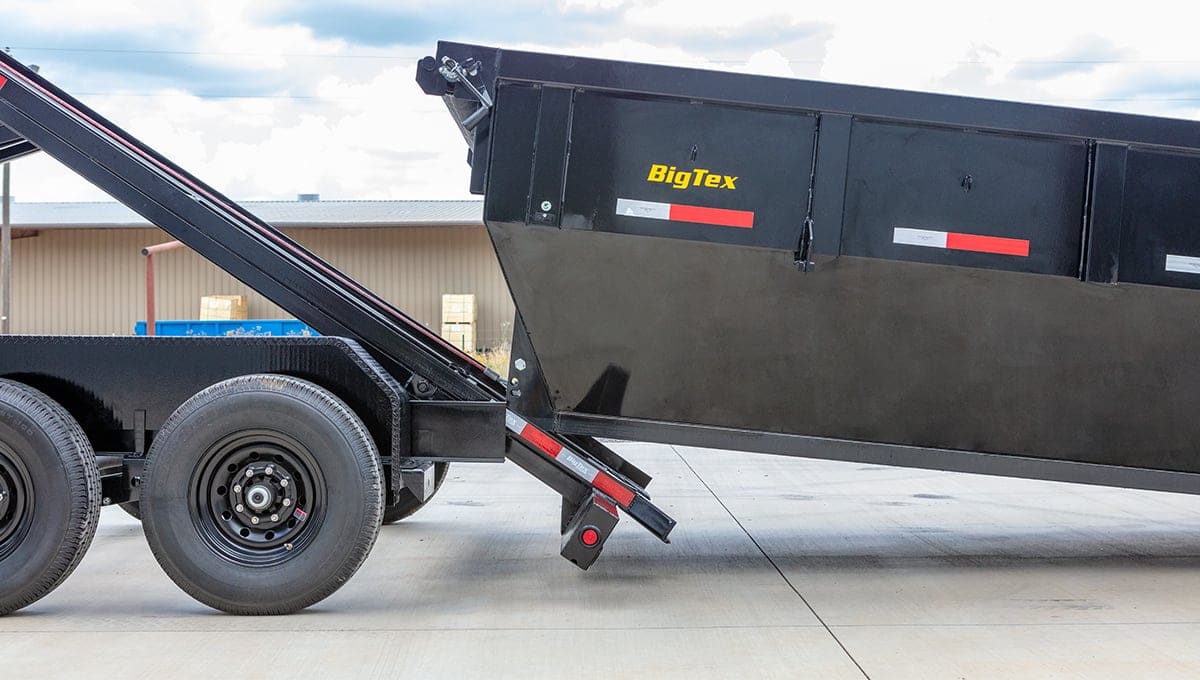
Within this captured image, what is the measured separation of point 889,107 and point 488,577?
3.00 m

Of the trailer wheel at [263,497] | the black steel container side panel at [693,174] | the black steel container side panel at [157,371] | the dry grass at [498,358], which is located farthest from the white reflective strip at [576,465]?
the dry grass at [498,358]

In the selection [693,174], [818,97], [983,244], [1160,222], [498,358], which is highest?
[818,97]

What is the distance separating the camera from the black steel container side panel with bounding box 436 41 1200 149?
5.48 m

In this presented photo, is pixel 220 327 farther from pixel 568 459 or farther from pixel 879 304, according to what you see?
pixel 879 304

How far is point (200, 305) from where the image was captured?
89.5 feet

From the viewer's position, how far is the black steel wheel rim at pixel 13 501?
Result: 16.7 ft

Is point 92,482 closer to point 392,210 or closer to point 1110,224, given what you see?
point 1110,224

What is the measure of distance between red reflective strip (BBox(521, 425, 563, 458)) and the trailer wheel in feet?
2.74

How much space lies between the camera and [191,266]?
2739 cm

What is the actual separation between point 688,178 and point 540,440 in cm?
142

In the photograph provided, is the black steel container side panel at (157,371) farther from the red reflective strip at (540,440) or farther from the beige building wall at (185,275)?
the beige building wall at (185,275)

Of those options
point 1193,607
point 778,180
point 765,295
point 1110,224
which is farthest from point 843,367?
point 1193,607

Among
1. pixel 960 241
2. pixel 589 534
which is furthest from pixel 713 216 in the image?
pixel 589 534

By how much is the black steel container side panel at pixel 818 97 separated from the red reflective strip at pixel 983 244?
0.51 metres
